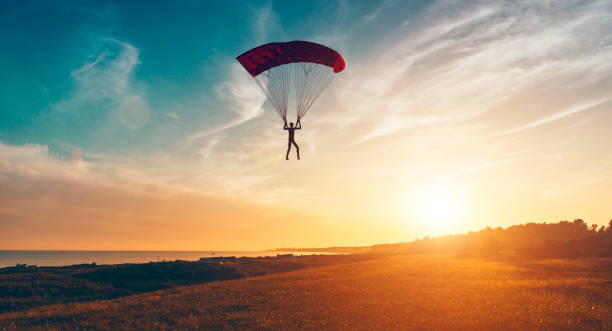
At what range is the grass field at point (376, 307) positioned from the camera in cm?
1599

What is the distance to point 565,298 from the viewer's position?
19.7 m

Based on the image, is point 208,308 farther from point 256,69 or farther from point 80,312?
point 256,69

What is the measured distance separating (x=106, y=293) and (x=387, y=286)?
3812cm

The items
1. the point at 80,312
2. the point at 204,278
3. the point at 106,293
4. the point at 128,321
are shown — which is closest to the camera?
the point at 128,321

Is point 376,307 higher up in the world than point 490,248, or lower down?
higher up

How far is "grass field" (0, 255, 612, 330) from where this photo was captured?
16.0 m

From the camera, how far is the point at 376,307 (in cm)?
1952

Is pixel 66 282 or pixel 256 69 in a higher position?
pixel 256 69

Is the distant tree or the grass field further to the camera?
the distant tree

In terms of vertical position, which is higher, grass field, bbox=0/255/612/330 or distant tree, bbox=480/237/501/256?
grass field, bbox=0/255/612/330

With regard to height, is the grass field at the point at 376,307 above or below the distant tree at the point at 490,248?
above

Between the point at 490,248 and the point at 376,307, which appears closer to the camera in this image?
the point at 376,307

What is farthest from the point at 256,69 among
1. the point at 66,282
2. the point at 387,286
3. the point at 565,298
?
the point at 66,282

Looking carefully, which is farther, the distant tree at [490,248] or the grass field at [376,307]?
the distant tree at [490,248]
